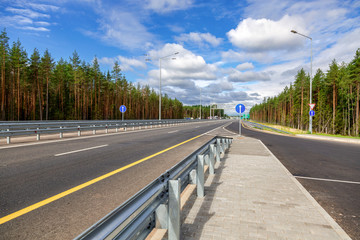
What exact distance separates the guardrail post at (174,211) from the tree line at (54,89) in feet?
152

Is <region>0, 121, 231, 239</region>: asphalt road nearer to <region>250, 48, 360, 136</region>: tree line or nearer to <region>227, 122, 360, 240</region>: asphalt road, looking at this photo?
<region>227, 122, 360, 240</region>: asphalt road

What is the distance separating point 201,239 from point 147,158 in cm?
533

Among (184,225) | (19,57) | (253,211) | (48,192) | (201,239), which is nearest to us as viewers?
(201,239)

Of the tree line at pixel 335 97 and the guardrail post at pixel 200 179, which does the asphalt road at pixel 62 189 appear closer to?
the guardrail post at pixel 200 179

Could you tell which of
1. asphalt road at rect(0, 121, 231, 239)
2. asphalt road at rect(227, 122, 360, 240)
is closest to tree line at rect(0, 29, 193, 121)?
asphalt road at rect(0, 121, 231, 239)

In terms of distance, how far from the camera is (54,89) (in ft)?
164

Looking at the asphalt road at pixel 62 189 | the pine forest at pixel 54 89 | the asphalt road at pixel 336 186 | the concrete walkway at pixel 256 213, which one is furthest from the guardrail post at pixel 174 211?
the pine forest at pixel 54 89

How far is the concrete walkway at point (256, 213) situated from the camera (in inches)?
111

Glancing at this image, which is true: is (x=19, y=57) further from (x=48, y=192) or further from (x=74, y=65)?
(x=48, y=192)

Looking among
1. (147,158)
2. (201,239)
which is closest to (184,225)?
(201,239)

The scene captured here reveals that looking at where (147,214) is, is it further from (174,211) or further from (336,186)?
(336,186)

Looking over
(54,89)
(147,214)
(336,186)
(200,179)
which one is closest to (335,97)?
(336,186)

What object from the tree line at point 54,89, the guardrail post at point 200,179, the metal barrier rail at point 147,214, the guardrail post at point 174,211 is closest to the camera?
the metal barrier rail at point 147,214

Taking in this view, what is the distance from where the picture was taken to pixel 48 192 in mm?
4148
